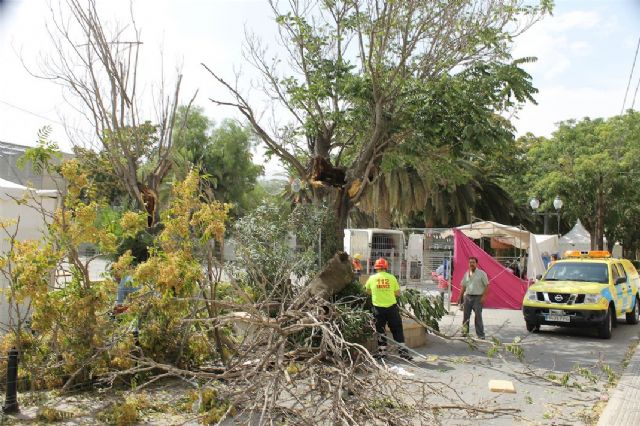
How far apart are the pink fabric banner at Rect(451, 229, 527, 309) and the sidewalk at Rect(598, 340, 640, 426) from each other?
7.74 meters

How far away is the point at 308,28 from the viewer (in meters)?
13.1

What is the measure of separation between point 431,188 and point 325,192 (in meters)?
16.7

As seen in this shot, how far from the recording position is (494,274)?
17.0 metres

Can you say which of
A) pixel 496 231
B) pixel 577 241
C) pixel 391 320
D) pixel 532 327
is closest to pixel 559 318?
pixel 532 327

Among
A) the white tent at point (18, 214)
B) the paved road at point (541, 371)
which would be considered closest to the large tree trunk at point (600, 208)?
the paved road at point (541, 371)

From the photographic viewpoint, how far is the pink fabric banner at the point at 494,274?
16969mm

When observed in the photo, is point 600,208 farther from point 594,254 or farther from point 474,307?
point 474,307

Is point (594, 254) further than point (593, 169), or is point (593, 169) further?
point (593, 169)

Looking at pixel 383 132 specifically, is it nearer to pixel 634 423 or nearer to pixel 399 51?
pixel 399 51

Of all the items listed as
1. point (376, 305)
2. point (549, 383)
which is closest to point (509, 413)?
point (549, 383)

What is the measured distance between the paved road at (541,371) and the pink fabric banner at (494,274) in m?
3.17

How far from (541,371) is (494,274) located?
26.5 feet

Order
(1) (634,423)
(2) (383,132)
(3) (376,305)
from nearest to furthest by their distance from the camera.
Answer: (1) (634,423)
(3) (376,305)
(2) (383,132)

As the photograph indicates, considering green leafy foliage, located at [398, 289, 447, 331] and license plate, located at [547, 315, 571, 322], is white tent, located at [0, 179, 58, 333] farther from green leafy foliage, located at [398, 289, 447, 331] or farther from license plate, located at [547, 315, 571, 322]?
license plate, located at [547, 315, 571, 322]
